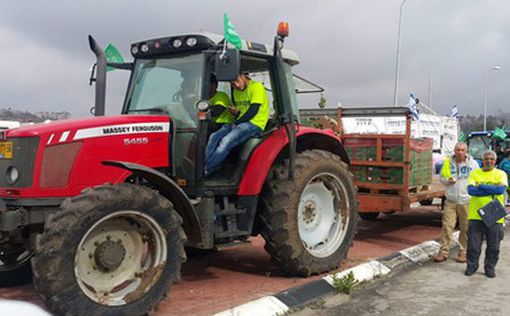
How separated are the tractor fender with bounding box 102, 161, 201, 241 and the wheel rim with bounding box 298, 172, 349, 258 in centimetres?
145

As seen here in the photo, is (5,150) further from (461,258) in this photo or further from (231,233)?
(461,258)

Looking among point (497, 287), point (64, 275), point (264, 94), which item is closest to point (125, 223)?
point (64, 275)

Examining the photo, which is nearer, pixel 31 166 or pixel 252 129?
pixel 31 166

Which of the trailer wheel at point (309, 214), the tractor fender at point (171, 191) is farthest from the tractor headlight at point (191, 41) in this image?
the trailer wheel at point (309, 214)

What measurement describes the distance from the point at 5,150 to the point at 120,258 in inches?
53.4

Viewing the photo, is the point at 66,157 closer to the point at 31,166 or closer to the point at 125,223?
the point at 31,166

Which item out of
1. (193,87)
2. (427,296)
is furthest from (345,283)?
(193,87)

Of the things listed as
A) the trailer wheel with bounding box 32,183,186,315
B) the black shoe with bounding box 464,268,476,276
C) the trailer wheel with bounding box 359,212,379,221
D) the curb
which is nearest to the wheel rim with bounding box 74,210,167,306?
the trailer wheel with bounding box 32,183,186,315

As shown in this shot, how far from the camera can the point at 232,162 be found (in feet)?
18.2

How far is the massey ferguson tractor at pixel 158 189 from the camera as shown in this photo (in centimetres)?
400

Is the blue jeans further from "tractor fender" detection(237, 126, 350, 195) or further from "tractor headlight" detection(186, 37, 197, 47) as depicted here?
"tractor headlight" detection(186, 37, 197, 47)

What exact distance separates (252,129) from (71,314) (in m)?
2.53

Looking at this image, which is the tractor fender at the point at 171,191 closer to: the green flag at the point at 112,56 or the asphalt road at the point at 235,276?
the asphalt road at the point at 235,276

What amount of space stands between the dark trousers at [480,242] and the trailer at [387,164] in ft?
3.83
